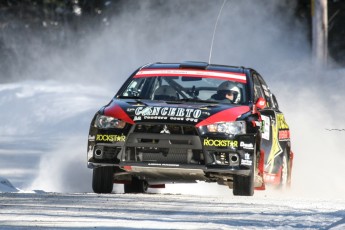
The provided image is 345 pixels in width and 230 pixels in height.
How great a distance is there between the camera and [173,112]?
1260cm

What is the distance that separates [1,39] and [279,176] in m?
32.8

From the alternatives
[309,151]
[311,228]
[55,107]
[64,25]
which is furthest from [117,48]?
[311,228]

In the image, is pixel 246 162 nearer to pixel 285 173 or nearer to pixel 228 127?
pixel 228 127

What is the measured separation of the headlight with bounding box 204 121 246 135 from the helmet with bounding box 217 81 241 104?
2.70ft

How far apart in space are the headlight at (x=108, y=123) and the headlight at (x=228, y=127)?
0.80 metres

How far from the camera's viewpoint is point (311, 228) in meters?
9.70

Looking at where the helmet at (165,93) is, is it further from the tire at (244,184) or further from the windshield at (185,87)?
the tire at (244,184)

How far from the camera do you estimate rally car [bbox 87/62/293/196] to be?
→ 12.5 meters

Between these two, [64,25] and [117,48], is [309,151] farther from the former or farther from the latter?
[64,25]

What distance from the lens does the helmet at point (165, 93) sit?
536 inches

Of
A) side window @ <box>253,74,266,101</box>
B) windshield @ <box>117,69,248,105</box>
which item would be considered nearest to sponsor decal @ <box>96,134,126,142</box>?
windshield @ <box>117,69,248,105</box>

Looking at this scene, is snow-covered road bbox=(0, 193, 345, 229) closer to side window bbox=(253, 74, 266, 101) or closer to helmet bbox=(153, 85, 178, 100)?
helmet bbox=(153, 85, 178, 100)

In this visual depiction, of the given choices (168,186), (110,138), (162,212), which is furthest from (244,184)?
(168,186)

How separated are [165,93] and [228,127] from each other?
4.15 ft
